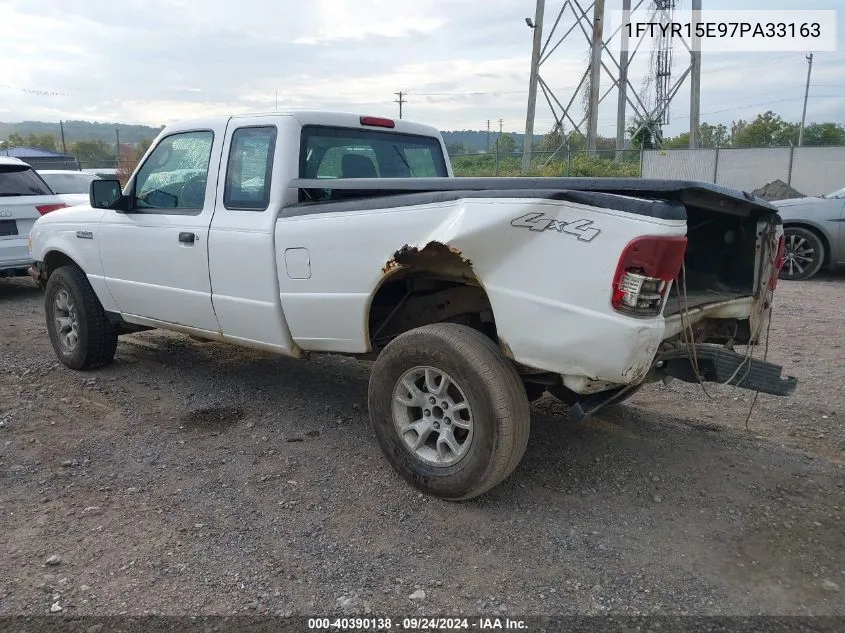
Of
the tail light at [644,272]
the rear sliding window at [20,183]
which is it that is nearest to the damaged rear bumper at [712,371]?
the tail light at [644,272]

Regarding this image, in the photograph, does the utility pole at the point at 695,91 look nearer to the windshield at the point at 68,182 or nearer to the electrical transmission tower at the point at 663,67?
the electrical transmission tower at the point at 663,67

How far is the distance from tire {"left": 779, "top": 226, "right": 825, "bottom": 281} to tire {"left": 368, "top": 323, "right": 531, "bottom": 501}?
780cm

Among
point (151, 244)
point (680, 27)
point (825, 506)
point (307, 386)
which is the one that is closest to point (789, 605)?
point (825, 506)

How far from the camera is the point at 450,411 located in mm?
3412

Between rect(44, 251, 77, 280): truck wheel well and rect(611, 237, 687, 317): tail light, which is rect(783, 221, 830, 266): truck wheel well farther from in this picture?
rect(44, 251, 77, 280): truck wheel well

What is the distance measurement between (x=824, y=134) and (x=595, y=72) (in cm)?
2944

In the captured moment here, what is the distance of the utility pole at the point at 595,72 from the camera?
21.3m

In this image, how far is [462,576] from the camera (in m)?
2.88

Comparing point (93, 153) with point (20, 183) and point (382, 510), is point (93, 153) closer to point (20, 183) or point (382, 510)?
point (20, 183)

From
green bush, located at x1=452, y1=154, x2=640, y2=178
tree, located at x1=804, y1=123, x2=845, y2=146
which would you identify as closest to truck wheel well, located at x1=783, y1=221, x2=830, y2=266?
green bush, located at x1=452, y1=154, x2=640, y2=178

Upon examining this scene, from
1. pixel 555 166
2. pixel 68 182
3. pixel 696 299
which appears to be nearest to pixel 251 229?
pixel 696 299

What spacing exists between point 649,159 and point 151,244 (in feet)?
61.6

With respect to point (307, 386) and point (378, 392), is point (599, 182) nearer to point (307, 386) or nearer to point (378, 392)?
point (378, 392)

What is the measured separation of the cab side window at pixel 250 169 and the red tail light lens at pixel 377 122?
0.68 metres
